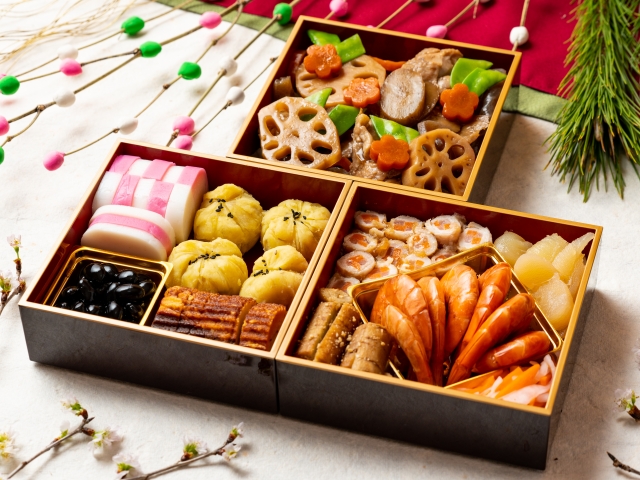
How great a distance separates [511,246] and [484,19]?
5.72ft

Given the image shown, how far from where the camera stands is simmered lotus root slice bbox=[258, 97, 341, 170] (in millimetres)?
3541

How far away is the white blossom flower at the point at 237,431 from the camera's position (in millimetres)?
2742

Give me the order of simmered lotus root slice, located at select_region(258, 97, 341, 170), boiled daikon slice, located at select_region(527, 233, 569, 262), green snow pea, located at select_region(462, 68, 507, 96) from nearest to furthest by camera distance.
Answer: boiled daikon slice, located at select_region(527, 233, 569, 262)
simmered lotus root slice, located at select_region(258, 97, 341, 170)
green snow pea, located at select_region(462, 68, 507, 96)

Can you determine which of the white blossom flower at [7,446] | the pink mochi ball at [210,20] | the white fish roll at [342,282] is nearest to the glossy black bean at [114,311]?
the white blossom flower at [7,446]

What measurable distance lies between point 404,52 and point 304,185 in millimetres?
1082

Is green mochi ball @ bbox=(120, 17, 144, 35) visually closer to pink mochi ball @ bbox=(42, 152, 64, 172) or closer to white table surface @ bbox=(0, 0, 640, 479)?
white table surface @ bbox=(0, 0, 640, 479)

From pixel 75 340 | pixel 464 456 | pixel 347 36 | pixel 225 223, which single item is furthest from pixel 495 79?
pixel 75 340

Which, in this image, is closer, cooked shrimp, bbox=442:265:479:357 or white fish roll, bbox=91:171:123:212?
cooked shrimp, bbox=442:265:479:357

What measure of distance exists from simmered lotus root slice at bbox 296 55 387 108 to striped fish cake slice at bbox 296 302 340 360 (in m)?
1.28

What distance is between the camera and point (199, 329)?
2.81m

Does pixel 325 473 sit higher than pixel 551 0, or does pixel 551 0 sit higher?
pixel 551 0

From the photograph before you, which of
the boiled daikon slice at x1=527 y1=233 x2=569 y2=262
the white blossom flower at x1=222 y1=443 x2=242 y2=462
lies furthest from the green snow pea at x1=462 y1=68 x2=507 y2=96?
the white blossom flower at x1=222 y1=443 x2=242 y2=462

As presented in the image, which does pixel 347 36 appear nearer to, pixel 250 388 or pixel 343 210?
pixel 343 210

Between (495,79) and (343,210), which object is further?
(495,79)
